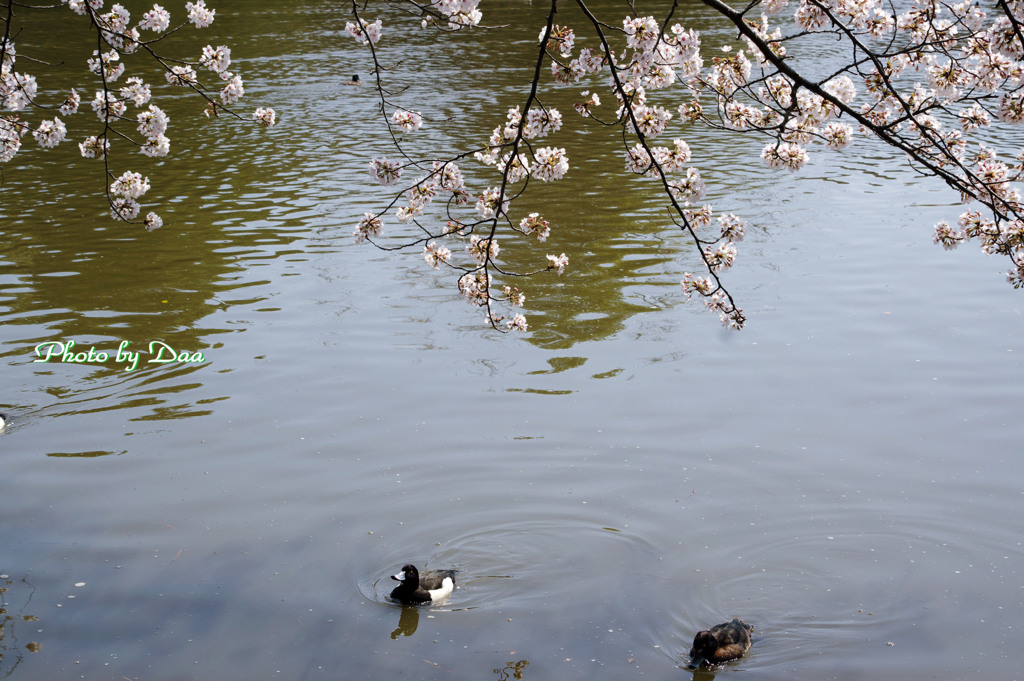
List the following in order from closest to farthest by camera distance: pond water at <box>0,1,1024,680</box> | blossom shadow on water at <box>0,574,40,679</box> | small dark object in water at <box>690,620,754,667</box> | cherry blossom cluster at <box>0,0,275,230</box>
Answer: small dark object in water at <box>690,620,754,667</box> < blossom shadow on water at <box>0,574,40,679</box> < pond water at <box>0,1,1024,680</box> < cherry blossom cluster at <box>0,0,275,230</box>

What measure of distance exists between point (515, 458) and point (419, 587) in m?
2.00

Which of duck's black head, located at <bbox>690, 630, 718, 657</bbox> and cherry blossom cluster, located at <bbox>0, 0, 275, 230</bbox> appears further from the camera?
cherry blossom cluster, located at <bbox>0, 0, 275, 230</bbox>

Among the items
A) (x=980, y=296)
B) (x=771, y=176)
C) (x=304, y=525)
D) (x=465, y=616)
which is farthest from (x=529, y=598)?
(x=771, y=176)

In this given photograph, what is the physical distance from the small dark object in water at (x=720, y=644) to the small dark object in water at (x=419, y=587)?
5.38ft

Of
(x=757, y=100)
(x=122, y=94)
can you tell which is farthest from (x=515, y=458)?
(x=122, y=94)

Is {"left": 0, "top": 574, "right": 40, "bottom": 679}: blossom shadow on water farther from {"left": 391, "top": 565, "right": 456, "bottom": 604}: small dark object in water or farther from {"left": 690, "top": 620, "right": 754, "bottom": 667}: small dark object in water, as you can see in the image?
{"left": 690, "top": 620, "right": 754, "bottom": 667}: small dark object in water

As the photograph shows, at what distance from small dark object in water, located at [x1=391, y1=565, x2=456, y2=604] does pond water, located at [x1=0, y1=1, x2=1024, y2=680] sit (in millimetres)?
133

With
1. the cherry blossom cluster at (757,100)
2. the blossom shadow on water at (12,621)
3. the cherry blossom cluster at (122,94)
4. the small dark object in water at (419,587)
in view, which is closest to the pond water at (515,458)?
the blossom shadow on water at (12,621)

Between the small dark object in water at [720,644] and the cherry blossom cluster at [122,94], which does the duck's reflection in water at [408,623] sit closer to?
the small dark object in water at [720,644]

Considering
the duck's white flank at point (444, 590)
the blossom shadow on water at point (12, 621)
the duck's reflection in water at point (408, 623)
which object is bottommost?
the blossom shadow on water at point (12, 621)

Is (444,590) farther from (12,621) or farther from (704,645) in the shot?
(12,621)

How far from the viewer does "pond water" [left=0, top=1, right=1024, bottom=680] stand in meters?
6.15

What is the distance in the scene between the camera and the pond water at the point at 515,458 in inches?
242

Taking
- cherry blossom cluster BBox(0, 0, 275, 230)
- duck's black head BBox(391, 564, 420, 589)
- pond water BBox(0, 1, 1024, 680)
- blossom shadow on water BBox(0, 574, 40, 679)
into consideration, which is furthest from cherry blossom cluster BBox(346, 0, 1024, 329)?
blossom shadow on water BBox(0, 574, 40, 679)
